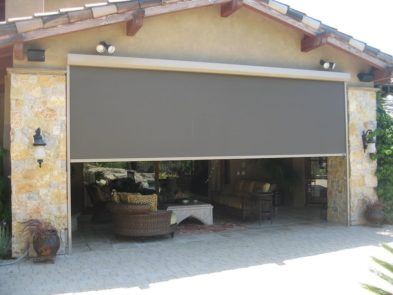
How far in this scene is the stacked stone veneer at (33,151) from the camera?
8.07m

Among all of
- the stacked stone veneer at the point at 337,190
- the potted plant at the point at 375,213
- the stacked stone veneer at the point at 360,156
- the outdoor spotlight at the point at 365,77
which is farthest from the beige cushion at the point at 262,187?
the outdoor spotlight at the point at 365,77

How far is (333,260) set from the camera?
26.2ft

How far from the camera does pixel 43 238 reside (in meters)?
7.78

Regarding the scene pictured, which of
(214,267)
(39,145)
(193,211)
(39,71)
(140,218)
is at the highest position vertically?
(39,71)

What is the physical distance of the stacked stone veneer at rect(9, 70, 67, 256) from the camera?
8.07 meters

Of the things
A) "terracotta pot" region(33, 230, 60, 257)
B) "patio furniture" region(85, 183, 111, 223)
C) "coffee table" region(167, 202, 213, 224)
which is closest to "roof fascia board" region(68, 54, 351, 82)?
"terracotta pot" region(33, 230, 60, 257)

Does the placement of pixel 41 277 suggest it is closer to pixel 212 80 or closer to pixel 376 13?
pixel 212 80

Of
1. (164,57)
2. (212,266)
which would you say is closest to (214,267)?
(212,266)

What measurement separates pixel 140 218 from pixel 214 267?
2.39 m

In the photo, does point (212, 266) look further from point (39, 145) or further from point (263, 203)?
point (263, 203)

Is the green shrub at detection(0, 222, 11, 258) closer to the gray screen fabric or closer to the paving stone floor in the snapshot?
the paving stone floor

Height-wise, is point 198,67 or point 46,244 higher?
point 198,67

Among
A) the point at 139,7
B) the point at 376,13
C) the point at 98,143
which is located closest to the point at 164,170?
the point at 98,143

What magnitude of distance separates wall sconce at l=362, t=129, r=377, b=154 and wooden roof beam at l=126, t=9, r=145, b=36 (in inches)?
263
